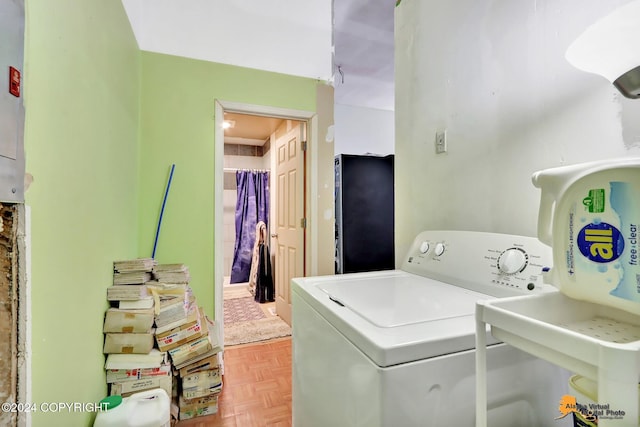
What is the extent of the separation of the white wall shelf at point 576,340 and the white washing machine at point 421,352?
0.13 meters

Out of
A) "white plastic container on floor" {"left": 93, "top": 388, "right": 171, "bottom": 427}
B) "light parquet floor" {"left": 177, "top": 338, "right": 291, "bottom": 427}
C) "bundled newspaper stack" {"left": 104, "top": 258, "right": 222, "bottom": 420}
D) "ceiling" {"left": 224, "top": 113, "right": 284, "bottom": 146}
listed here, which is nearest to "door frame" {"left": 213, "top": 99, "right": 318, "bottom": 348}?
"light parquet floor" {"left": 177, "top": 338, "right": 291, "bottom": 427}

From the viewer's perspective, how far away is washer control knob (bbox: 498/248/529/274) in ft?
2.97

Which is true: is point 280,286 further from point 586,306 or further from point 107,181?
point 586,306

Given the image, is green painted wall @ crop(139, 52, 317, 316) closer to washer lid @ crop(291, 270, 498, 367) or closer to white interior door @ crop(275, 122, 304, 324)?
white interior door @ crop(275, 122, 304, 324)

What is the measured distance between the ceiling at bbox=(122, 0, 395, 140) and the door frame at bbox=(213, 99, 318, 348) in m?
0.35

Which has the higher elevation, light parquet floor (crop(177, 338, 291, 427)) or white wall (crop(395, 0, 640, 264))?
white wall (crop(395, 0, 640, 264))

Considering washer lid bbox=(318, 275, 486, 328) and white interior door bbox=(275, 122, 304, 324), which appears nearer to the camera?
washer lid bbox=(318, 275, 486, 328)

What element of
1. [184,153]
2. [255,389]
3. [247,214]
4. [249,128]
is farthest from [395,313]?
[247,214]

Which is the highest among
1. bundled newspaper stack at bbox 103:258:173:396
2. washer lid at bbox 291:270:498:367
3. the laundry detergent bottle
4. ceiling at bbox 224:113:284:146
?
ceiling at bbox 224:113:284:146

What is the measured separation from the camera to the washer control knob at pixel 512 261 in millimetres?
905

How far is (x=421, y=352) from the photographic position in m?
0.61

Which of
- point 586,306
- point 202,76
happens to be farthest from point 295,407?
point 202,76

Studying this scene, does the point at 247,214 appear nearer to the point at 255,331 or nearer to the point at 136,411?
the point at 255,331

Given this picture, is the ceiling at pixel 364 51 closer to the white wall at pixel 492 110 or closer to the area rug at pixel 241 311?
the white wall at pixel 492 110
